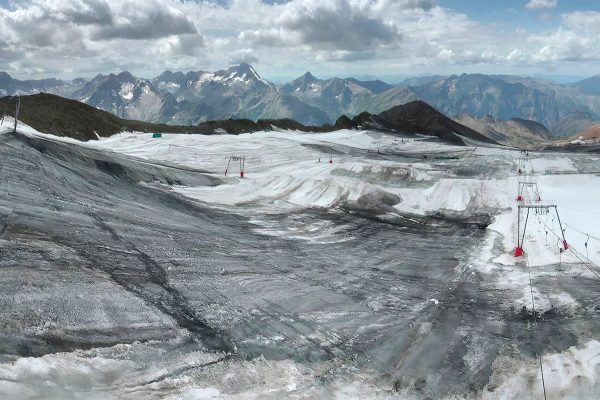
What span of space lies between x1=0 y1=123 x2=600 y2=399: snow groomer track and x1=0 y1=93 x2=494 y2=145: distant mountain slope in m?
42.8

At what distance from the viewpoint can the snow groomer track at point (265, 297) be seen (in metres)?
12.5

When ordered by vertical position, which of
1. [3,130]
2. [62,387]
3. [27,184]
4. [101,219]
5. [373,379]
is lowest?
[373,379]

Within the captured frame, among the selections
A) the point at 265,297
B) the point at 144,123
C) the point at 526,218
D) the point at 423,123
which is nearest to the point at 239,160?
the point at 526,218

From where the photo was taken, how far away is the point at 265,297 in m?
18.0

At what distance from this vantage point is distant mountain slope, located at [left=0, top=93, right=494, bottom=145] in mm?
71850

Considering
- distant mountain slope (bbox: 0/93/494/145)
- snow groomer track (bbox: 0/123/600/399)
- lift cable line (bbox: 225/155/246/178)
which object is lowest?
snow groomer track (bbox: 0/123/600/399)

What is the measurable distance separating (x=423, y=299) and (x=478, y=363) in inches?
211

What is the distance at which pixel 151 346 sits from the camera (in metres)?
13.1

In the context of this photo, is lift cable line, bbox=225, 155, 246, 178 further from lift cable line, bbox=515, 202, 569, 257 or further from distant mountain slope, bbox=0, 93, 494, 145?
lift cable line, bbox=515, 202, 569, 257

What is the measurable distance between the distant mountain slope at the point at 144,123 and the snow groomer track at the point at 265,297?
42.8 m

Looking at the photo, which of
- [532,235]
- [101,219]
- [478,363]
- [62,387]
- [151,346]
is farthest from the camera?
[532,235]

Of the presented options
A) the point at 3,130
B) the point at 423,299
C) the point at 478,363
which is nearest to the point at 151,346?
the point at 478,363

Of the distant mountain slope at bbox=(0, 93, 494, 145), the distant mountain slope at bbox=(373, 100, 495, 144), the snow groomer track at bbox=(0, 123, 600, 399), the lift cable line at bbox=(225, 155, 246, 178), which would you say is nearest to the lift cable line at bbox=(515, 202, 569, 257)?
the snow groomer track at bbox=(0, 123, 600, 399)

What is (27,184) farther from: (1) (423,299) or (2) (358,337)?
(1) (423,299)
